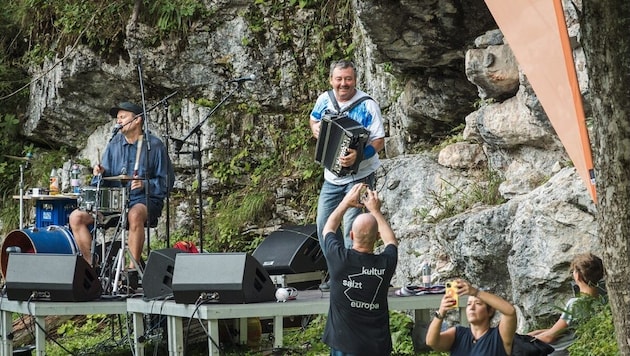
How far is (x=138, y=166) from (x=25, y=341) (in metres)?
2.33

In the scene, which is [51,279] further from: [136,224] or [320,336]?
[320,336]

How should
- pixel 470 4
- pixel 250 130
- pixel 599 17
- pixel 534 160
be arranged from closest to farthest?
pixel 599 17 < pixel 534 160 < pixel 470 4 < pixel 250 130

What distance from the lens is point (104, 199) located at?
793cm

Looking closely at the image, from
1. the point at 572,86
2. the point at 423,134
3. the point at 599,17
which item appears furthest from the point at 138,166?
the point at 599,17

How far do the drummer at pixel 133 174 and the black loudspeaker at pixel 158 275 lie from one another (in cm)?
99

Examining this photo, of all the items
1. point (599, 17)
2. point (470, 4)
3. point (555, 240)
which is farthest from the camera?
point (470, 4)

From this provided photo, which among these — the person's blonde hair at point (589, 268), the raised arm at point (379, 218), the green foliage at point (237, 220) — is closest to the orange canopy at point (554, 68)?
the person's blonde hair at point (589, 268)

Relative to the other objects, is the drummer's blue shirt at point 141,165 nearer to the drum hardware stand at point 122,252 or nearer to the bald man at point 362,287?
the drum hardware stand at point 122,252

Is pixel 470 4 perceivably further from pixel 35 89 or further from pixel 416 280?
pixel 35 89

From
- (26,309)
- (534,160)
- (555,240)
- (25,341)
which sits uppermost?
(534,160)

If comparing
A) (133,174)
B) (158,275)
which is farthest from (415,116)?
(158,275)

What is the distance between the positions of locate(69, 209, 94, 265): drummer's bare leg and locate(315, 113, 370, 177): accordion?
2520mm

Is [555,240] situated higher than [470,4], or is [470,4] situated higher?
[470,4]

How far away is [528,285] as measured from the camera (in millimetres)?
6836
